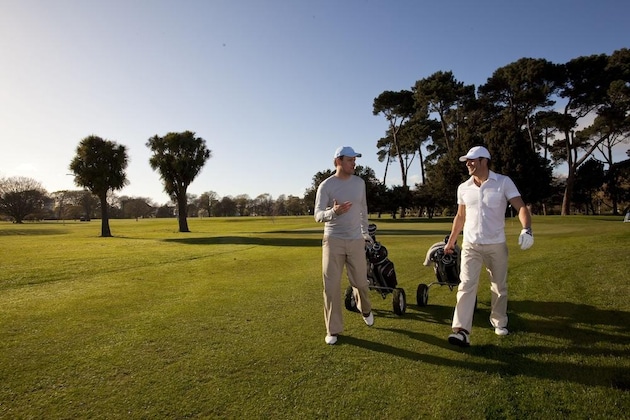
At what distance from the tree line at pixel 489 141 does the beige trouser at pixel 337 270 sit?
33694 millimetres

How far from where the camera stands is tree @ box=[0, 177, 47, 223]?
255ft

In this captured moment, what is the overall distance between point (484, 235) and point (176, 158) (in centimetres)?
3685

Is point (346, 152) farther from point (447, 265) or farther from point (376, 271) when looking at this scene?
point (447, 265)

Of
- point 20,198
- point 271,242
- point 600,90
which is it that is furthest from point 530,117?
point 20,198

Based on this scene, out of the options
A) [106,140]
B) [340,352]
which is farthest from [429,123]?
[340,352]

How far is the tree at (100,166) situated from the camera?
3183 cm

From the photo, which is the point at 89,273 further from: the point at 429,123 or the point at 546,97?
the point at 429,123

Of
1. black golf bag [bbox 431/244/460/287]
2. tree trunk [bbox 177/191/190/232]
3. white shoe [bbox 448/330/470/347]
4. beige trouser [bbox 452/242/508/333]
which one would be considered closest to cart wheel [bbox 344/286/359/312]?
black golf bag [bbox 431/244/460/287]

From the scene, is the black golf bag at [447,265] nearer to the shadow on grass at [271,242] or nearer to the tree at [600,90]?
the shadow on grass at [271,242]

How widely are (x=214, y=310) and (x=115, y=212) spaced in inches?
5476

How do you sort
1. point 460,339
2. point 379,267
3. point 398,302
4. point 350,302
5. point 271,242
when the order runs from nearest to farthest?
point 460,339 < point 398,302 < point 350,302 < point 379,267 < point 271,242

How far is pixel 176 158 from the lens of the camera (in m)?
37.1

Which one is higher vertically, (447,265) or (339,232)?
(339,232)

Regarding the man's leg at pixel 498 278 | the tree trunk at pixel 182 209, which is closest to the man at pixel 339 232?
the man's leg at pixel 498 278
